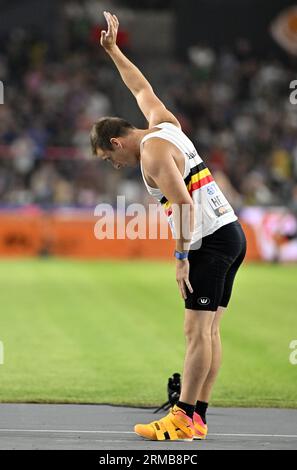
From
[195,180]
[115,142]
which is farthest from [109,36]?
[195,180]

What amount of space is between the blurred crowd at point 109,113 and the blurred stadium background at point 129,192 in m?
0.05

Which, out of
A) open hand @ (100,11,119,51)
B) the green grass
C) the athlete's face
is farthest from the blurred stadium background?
open hand @ (100,11,119,51)

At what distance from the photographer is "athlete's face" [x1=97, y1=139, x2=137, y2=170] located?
7515mm

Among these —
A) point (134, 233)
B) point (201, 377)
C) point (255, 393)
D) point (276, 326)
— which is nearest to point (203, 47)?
point (134, 233)

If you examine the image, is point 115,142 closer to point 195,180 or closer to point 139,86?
point 195,180

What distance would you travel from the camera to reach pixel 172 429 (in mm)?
7430

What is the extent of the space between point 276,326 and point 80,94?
58.9 feet

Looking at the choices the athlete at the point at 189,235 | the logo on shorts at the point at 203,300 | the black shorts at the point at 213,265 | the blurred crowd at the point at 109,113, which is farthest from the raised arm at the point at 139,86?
the blurred crowd at the point at 109,113

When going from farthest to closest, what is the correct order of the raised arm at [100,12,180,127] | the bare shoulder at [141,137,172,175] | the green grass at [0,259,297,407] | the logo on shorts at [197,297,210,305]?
the green grass at [0,259,297,407] < the raised arm at [100,12,180,127] < the logo on shorts at [197,297,210,305] < the bare shoulder at [141,137,172,175]

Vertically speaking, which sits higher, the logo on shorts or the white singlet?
the white singlet

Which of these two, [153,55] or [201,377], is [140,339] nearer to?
[201,377]

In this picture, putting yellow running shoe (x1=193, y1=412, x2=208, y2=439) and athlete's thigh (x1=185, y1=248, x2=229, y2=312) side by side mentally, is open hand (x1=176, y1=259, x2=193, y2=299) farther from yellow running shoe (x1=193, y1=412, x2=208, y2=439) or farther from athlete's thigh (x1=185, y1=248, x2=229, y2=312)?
yellow running shoe (x1=193, y1=412, x2=208, y2=439)

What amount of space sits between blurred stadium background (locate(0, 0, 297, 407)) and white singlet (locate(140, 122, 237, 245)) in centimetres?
224

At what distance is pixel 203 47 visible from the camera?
33.9 meters
